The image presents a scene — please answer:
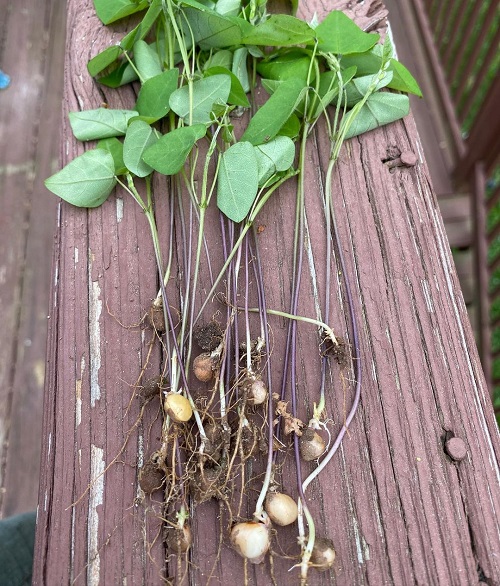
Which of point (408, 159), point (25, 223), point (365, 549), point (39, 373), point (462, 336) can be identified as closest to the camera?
point (365, 549)

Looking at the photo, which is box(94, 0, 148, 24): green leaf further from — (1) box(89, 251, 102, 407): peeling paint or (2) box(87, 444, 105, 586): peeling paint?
(2) box(87, 444, 105, 586): peeling paint

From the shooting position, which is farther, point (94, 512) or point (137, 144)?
point (137, 144)

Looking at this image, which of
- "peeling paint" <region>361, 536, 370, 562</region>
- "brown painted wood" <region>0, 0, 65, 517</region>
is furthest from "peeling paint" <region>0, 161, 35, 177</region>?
"peeling paint" <region>361, 536, 370, 562</region>

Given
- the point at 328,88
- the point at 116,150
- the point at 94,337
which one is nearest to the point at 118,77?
the point at 116,150

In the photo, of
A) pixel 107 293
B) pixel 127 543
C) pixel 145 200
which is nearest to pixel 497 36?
pixel 145 200

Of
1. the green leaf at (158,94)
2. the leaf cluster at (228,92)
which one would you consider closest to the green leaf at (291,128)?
the leaf cluster at (228,92)

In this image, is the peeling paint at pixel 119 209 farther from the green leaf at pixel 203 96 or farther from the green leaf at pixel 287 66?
the green leaf at pixel 287 66

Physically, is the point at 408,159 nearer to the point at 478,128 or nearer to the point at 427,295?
the point at 427,295
